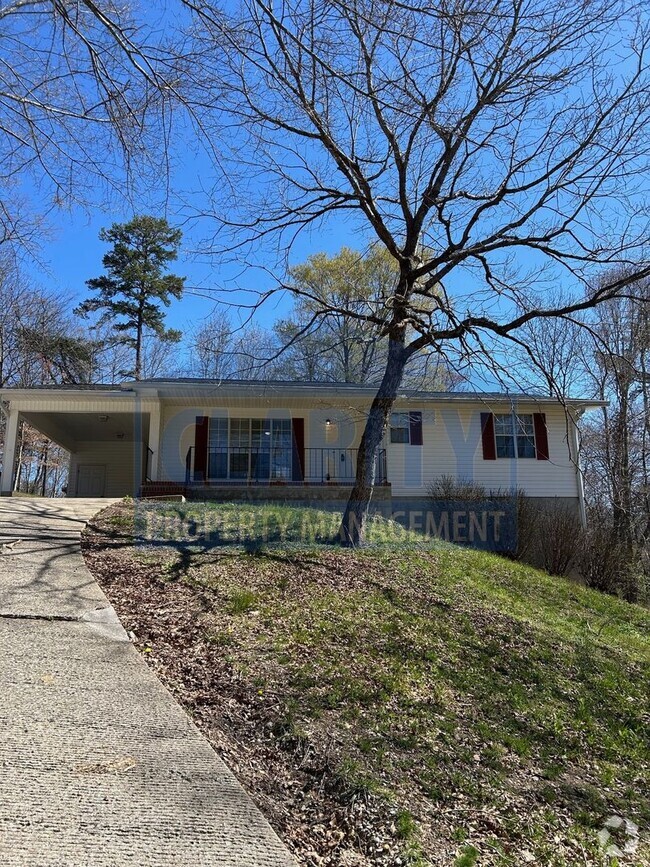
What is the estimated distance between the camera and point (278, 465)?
14.3 meters

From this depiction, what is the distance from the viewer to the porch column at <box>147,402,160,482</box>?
13.0 metres

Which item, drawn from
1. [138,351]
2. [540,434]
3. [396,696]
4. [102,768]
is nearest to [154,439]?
[540,434]

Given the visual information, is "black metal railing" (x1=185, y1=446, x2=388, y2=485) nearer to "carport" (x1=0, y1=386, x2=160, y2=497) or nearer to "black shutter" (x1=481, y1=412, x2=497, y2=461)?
"carport" (x1=0, y1=386, x2=160, y2=497)

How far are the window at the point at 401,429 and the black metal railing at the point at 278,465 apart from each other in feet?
2.70

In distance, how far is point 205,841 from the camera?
2.19 m

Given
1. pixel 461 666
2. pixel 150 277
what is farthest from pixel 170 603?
pixel 150 277

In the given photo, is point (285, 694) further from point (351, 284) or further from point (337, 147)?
point (351, 284)

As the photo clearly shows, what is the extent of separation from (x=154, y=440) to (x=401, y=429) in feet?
20.4

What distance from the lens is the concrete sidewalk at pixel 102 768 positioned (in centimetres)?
211

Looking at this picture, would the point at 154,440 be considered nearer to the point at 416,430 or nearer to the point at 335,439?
the point at 335,439

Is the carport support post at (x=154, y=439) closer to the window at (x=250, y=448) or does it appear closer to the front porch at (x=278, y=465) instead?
the front porch at (x=278, y=465)

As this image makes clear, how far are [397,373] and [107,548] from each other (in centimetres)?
459

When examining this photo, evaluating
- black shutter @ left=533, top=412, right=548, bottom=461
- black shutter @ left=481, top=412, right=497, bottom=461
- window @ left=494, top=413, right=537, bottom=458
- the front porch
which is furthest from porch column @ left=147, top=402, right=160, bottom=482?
black shutter @ left=533, top=412, right=548, bottom=461

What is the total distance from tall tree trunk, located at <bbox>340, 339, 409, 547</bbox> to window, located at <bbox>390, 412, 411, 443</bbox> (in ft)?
21.2
